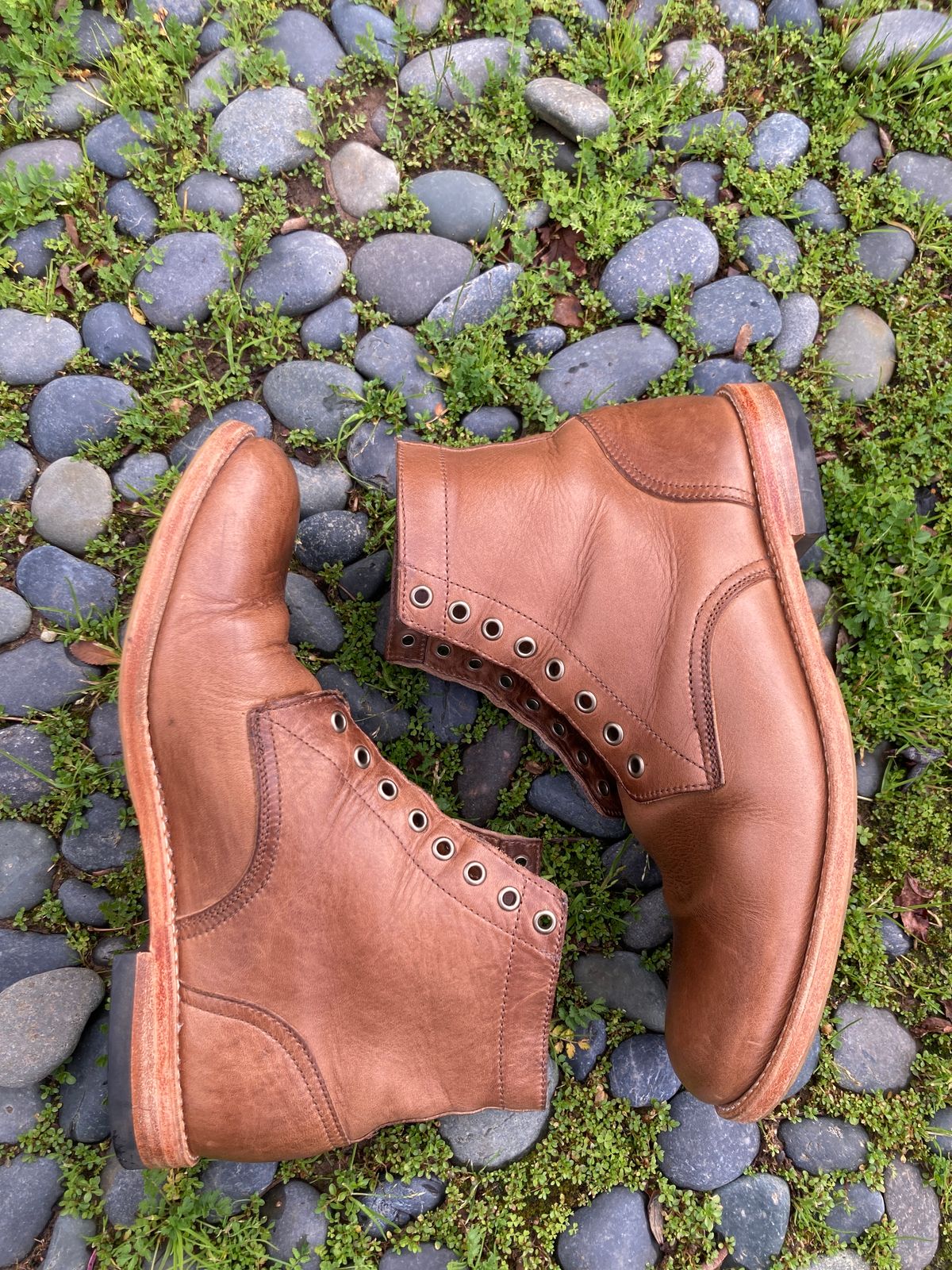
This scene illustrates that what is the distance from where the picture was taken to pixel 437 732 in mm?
3367

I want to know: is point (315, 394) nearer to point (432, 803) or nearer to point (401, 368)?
point (401, 368)

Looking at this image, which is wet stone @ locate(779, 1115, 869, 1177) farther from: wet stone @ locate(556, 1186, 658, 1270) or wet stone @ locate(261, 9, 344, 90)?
wet stone @ locate(261, 9, 344, 90)

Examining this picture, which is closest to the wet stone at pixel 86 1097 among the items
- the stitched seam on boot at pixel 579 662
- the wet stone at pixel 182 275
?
the stitched seam on boot at pixel 579 662

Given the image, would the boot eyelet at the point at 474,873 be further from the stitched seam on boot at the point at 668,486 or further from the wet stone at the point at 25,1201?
the wet stone at the point at 25,1201

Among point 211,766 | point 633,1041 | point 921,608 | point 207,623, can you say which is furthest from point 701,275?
point 633,1041

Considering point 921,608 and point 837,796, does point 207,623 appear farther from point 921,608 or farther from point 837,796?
point 921,608

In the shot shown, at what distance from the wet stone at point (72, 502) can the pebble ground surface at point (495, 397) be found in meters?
0.01

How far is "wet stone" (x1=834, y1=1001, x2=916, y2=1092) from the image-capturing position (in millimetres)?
3311

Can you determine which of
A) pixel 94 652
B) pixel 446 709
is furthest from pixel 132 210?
pixel 446 709

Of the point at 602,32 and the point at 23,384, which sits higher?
the point at 602,32

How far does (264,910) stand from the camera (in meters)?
2.53

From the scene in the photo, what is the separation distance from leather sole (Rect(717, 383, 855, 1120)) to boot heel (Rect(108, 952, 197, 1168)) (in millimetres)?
1773

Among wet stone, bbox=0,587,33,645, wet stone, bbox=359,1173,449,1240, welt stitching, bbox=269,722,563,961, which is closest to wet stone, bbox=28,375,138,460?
wet stone, bbox=0,587,33,645

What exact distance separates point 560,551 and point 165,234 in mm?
2150
